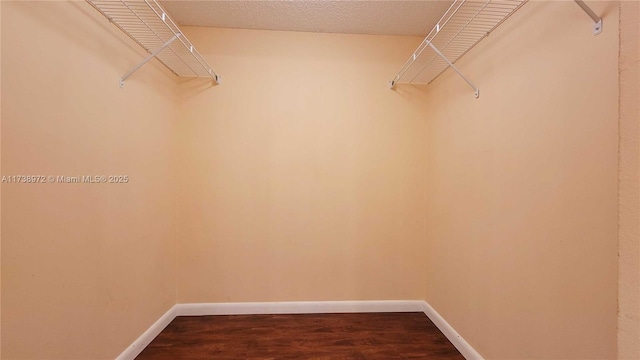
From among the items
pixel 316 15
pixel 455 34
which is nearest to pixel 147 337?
pixel 316 15

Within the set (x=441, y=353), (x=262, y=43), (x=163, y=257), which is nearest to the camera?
(x=441, y=353)

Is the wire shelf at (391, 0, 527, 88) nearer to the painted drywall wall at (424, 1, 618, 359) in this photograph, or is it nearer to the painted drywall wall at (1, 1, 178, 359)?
the painted drywall wall at (424, 1, 618, 359)

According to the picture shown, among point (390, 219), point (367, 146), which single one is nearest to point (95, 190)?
point (367, 146)

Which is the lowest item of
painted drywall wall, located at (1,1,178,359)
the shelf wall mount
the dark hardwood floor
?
the dark hardwood floor

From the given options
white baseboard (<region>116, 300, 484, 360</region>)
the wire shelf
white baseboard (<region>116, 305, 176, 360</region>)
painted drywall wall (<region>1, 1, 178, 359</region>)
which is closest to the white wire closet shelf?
painted drywall wall (<region>1, 1, 178, 359</region>)

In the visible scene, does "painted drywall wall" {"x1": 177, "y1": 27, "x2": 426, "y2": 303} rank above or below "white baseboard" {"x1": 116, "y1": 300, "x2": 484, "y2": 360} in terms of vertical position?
above

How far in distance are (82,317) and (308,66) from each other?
211cm

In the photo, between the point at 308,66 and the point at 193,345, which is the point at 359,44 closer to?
the point at 308,66

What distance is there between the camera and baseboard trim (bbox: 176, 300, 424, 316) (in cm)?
202

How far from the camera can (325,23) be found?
6.45 ft

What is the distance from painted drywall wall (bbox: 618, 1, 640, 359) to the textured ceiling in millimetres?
1615

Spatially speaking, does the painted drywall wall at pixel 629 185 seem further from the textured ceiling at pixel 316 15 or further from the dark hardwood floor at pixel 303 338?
the textured ceiling at pixel 316 15

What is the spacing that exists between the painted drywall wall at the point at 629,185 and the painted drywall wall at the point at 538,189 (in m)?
0.50

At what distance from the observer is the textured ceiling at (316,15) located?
1.77 meters
